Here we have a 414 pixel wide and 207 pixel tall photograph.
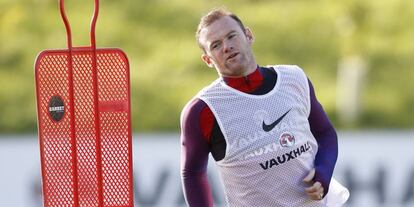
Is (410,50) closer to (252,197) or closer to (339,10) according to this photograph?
(339,10)

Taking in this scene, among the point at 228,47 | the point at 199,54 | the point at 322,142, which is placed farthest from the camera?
the point at 199,54

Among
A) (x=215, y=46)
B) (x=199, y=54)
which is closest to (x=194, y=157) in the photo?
(x=215, y=46)

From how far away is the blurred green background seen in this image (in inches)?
502

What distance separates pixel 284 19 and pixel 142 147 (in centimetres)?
452

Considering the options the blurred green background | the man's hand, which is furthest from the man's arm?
the blurred green background

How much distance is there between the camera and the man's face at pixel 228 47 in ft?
13.3

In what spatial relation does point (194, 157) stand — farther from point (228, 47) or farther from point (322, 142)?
point (322, 142)

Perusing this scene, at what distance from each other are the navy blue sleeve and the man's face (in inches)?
12.1

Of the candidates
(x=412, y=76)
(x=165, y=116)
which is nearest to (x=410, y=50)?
(x=412, y=76)

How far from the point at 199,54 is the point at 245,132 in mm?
9575

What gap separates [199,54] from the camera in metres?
13.6

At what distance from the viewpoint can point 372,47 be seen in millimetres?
13336

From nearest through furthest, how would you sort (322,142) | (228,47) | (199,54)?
(228,47), (322,142), (199,54)

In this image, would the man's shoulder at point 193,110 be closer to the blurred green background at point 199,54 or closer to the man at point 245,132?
the man at point 245,132
